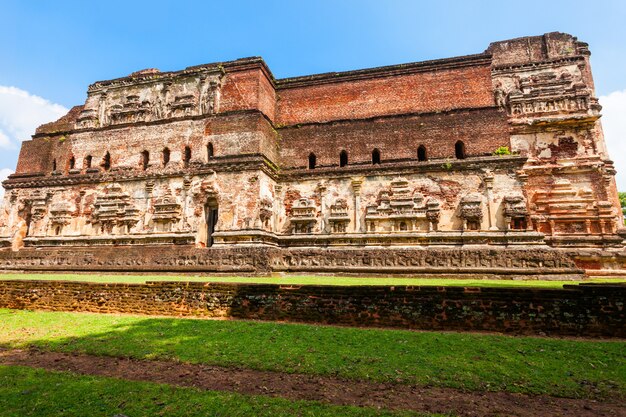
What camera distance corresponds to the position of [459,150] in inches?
637

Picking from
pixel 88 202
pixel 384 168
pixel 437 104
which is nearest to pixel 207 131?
pixel 88 202

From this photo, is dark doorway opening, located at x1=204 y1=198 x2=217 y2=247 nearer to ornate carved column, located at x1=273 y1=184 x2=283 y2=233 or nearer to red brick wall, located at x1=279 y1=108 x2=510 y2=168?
ornate carved column, located at x1=273 y1=184 x2=283 y2=233

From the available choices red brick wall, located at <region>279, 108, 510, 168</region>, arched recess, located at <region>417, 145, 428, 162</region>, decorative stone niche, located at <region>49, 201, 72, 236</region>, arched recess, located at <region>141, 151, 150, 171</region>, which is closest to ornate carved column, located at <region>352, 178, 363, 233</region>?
red brick wall, located at <region>279, 108, 510, 168</region>

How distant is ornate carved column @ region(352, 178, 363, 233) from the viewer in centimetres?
1574

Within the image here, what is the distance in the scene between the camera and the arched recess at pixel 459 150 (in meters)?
15.9

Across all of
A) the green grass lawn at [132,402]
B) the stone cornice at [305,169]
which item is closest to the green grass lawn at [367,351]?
the green grass lawn at [132,402]

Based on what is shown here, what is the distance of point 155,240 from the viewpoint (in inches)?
648

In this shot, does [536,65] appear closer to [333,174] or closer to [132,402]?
[333,174]

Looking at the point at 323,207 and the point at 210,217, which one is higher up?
the point at 323,207

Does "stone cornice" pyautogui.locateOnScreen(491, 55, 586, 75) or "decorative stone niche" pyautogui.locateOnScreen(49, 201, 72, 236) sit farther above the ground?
"stone cornice" pyautogui.locateOnScreen(491, 55, 586, 75)

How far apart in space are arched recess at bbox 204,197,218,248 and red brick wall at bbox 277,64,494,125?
565 centimetres

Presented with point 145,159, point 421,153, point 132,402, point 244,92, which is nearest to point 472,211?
point 421,153

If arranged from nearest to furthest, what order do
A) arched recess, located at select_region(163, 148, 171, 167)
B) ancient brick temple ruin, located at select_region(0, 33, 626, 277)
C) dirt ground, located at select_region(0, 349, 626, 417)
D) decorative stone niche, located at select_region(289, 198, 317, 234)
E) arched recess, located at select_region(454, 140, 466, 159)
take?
dirt ground, located at select_region(0, 349, 626, 417) < ancient brick temple ruin, located at select_region(0, 33, 626, 277) < arched recess, located at select_region(454, 140, 466, 159) < decorative stone niche, located at select_region(289, 198, 317, 234) < arched recess, located at select_region(163, 148, 171, 167)

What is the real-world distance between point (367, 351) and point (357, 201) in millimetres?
10902
